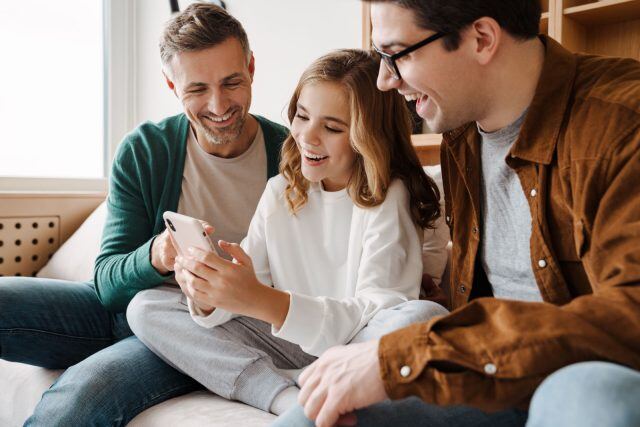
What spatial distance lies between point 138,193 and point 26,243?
1084 millimetres

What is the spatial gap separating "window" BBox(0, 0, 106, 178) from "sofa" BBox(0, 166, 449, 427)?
779 mm

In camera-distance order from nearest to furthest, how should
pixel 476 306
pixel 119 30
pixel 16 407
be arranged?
pixel 476 306 → pixel 16 407 → pixel 119 30

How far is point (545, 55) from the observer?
112 cm

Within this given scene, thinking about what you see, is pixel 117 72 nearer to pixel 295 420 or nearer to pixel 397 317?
pixel 397 317

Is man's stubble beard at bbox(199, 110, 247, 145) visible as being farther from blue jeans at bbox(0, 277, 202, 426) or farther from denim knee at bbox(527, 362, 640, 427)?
denim knee at bbox(527, 362, 640, 427)

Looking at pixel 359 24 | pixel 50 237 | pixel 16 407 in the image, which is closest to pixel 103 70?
pixel 50 237

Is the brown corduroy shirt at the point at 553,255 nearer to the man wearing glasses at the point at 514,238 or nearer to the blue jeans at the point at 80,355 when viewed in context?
the man wearing glasses at the point at 514,238

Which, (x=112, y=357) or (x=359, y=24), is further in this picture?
(x=359, y=24)

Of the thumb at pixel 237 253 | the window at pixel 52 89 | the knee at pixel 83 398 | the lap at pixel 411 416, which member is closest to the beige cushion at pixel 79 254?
the window at pixel 52 89

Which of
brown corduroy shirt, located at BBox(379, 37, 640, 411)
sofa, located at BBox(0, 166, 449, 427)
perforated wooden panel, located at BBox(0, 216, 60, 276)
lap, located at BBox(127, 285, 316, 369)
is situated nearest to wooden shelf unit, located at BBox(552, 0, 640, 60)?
sofa, located at BBox(0, 166, 449, 427)

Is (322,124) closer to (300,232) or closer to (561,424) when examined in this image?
(300,232)

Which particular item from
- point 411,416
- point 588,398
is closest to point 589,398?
point 588,398

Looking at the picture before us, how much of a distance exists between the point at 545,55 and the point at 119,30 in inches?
111

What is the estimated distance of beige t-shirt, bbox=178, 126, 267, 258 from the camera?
5.68 feet
